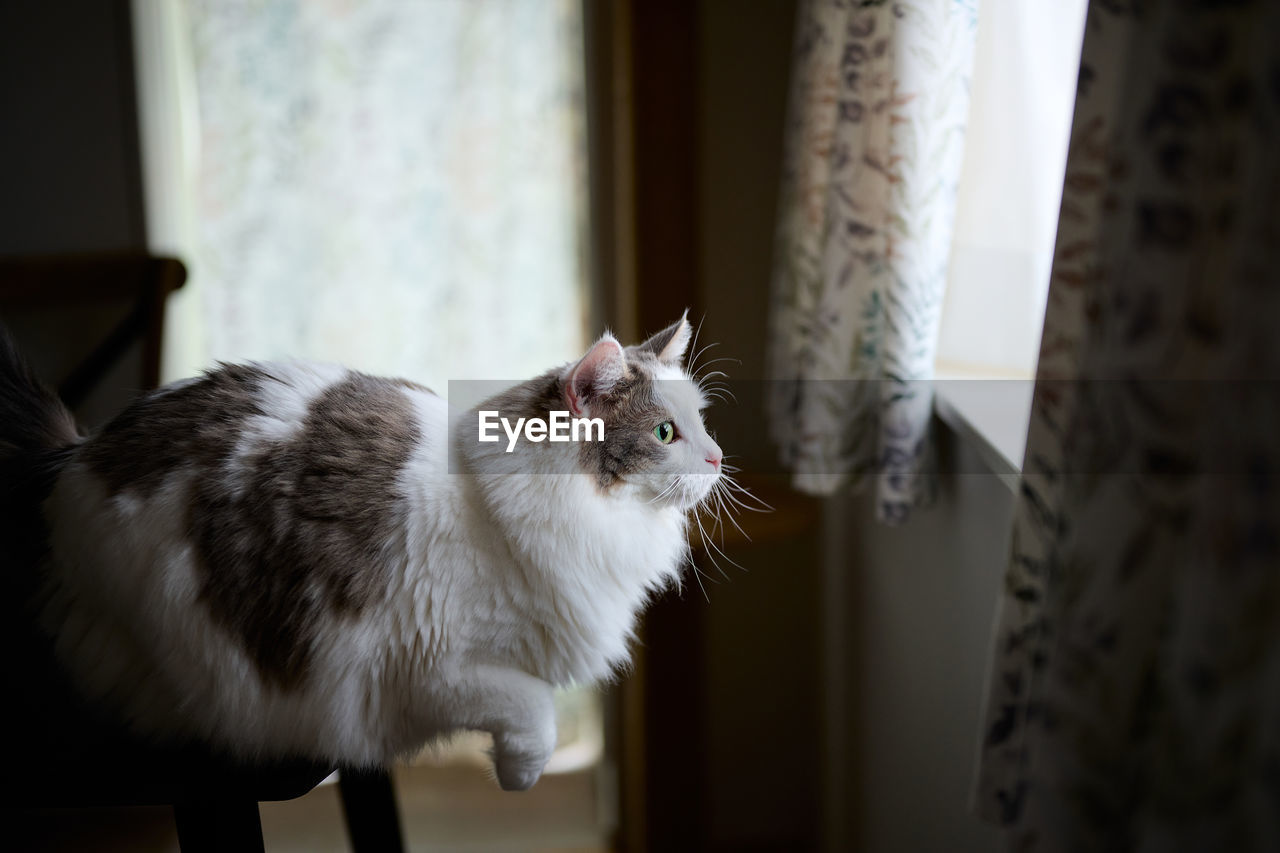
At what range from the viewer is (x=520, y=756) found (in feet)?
1.96

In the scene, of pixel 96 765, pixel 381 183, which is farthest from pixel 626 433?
pixel 381 183

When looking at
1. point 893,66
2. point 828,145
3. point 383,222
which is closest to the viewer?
point 893,66

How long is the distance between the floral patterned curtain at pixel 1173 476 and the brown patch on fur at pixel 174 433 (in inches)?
22.3

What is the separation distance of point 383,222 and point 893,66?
1123mm

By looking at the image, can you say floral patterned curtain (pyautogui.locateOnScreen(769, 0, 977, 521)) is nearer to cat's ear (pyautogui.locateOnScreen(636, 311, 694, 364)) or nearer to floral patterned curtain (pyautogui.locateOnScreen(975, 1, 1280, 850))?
cat's ear (pyautogui.locateOnScreen(636, 311, 694, 364))

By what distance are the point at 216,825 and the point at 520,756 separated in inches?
9.6

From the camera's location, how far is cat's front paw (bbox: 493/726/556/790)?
591mm

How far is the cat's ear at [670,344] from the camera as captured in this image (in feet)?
2.18

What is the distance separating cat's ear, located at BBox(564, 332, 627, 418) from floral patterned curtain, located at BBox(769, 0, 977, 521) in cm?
47

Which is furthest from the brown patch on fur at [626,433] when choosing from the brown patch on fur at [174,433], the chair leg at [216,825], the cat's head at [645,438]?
the chair leg at [216,825]

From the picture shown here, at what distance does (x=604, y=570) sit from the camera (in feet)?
2.05

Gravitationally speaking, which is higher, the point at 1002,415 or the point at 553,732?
the point at 1002,415

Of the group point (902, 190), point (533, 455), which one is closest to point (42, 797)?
point (533, 455)

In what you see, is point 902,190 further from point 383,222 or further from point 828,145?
point 383,222
